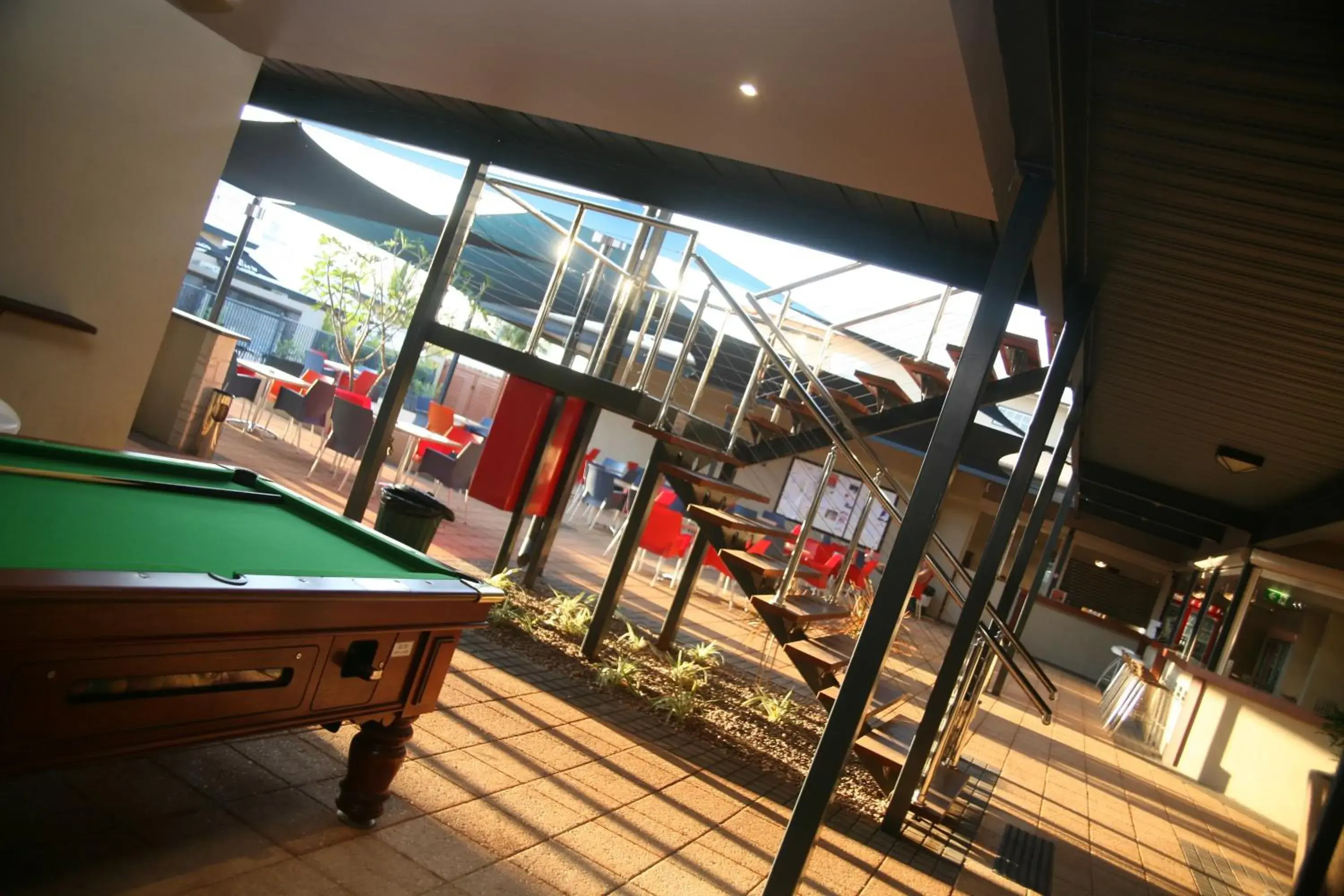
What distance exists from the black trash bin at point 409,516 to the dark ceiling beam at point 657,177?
2228mm

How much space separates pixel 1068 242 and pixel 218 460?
696 centimetres

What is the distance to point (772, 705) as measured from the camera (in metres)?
5.82

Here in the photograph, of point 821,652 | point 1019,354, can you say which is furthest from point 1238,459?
point 821,652

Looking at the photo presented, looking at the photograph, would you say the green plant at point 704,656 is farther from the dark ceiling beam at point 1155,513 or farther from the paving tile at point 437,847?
the dark ceiling beam at point 1155,513

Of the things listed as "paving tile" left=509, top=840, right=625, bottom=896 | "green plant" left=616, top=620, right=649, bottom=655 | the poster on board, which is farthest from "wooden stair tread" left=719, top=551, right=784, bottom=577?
the poster on board

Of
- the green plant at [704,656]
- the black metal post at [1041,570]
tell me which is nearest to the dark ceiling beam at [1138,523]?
the black metal post at [1041,570]

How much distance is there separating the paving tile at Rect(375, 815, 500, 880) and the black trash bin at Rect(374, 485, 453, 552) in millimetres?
2554

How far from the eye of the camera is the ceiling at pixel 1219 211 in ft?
7.39

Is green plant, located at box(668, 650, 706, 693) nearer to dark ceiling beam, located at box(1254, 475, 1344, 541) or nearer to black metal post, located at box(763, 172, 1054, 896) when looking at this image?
black metal post, located at box(763, 172, 1054, 896)

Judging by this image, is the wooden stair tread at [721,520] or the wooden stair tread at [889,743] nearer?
the wooden stair tread at [889,743]

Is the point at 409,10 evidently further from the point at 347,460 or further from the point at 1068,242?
the point at 347,460

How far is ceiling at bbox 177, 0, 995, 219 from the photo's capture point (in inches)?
116

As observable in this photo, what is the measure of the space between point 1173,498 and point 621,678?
6691 millimetres

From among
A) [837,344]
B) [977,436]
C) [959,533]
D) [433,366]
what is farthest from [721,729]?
[433,366]
